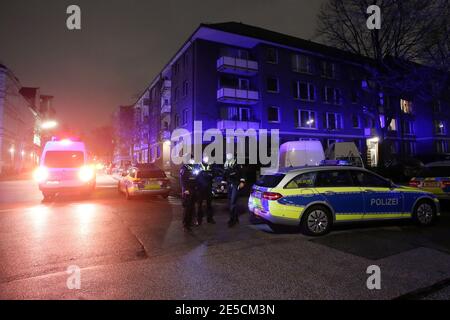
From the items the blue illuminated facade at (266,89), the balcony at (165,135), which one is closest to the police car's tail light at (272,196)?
the blue illuminated facade at (266,89)

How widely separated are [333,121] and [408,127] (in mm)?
15560

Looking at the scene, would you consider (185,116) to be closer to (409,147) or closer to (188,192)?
(188,192)

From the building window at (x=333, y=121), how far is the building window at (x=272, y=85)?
Result: 731 centimetres

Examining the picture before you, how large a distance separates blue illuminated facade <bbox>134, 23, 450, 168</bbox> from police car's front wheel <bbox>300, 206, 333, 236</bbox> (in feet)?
59.7

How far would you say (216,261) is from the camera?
4.95 m

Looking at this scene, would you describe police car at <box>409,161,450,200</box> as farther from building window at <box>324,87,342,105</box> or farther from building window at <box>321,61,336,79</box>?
building window at <box>321,61,336,79</box>

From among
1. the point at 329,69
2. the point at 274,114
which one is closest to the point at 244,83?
the point at 274,114

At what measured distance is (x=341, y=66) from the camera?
34094 millimetres

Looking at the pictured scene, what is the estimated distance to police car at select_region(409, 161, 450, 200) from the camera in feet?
29.8

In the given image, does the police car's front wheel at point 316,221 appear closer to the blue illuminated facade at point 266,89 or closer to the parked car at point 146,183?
the parked car at point 146,183

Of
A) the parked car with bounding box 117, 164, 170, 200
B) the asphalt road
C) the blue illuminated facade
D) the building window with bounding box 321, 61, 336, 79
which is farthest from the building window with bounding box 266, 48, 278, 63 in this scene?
the asphalt road

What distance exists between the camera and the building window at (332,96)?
3305 centimetres

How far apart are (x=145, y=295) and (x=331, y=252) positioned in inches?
134
